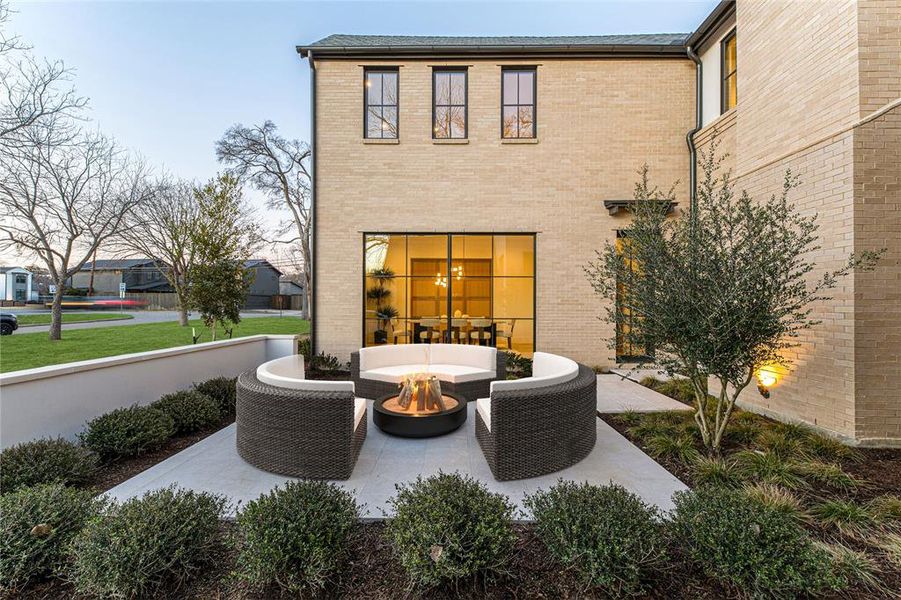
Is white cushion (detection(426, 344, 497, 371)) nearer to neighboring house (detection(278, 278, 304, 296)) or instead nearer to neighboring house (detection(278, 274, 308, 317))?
neighboring house (detection(278, 274, 308, 317))

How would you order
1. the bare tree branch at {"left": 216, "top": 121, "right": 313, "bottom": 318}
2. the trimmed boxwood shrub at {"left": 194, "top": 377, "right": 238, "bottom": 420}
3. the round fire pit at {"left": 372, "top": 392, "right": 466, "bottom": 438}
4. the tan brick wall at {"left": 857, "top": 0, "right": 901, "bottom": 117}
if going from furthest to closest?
the bare tree branch at {"left": 216, "top": 121, "right": 313, "bottom": 318} → the trimmed boxwood shrub at {"left": 194, "top": 377, "right": 238, "bottom": 420} → the round fire pit at {"left": 372, "top": 392, "right": 466, "bottom": 438} → the tan brick wall at {"left": 857, "top": 0, "right": 901, "bottom": 117}

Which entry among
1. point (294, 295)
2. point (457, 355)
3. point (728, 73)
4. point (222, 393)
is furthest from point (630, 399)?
point (294, 295)

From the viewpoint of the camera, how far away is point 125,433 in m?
3.85

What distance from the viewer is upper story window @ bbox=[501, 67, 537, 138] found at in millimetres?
8406

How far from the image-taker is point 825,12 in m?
4.48

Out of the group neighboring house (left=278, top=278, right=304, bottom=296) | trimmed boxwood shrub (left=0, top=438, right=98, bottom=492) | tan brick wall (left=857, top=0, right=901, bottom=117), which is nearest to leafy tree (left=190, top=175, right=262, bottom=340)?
trimmed boxwood shrub (left=0, top=438, right=98, bottom=492)

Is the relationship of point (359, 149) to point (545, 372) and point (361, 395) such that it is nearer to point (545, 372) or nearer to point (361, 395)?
point (361, 395)

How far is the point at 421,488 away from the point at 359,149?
780cm

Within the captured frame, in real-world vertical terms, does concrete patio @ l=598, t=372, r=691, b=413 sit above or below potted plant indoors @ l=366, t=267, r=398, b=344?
below

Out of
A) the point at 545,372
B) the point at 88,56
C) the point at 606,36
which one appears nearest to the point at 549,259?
the point at 545,372

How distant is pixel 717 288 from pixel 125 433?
Result: 6323 mm

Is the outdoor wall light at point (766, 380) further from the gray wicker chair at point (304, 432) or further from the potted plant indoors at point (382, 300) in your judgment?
the potted plant indoors at point (382, 300)

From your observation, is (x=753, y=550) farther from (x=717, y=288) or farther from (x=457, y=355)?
(x=457, y=355)

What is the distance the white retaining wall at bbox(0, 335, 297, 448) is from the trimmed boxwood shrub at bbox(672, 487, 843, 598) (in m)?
5.86
